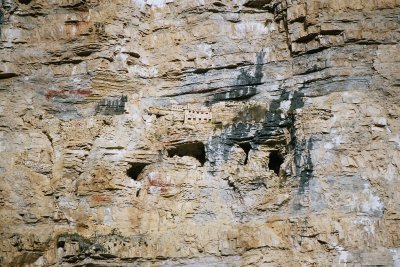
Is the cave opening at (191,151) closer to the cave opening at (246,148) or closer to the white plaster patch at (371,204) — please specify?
the cave opening at (246,148)

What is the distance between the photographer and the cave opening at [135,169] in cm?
994

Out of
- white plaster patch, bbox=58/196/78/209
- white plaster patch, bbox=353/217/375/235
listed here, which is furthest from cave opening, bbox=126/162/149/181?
white plaster patch, bbox=353/217/375/235

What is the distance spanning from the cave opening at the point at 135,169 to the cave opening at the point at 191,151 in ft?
1.61

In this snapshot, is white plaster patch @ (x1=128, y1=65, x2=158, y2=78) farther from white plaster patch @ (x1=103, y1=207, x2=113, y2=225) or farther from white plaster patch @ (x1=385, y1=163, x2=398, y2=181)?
white plaster patch @ (x1=385, y1=163, x2=398, y2=181)

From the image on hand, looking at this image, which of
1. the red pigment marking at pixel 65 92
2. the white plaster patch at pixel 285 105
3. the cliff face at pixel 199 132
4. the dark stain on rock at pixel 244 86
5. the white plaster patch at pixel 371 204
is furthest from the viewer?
the red pigment marking at pixel 65 92

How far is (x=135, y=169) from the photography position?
10.1 m

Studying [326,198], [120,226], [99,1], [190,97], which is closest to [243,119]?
[190,97]

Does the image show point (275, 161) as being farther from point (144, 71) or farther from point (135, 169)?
point (144, 71)

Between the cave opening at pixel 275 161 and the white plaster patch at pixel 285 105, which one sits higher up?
the white plaster patch at pixel 285 105

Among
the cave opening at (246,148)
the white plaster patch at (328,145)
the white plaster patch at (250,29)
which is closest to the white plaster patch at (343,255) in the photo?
the white plaster patch at (328,145)

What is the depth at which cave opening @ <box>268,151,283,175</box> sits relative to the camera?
32.5 feet

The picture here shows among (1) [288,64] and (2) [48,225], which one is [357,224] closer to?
(1) [288,64]

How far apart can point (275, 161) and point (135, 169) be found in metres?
2.27

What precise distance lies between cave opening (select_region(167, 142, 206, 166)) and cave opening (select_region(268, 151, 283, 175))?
1073 mm
